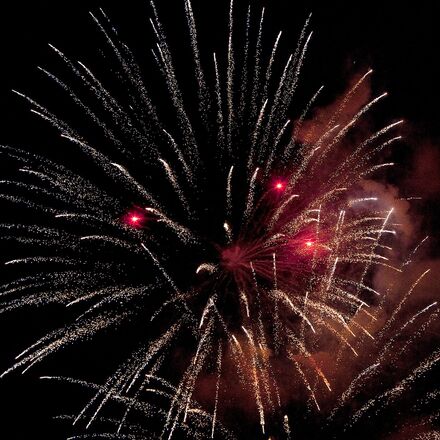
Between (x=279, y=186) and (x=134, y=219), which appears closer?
(x=134, y=219)

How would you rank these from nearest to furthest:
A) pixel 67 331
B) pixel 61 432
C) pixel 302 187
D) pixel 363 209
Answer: pixel 67 331
pixel 302 187
pixel 363 209
pixel 61 432

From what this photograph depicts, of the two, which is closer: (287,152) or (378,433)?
(287,152)

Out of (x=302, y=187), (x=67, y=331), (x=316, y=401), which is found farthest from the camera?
(x=316, y=401)

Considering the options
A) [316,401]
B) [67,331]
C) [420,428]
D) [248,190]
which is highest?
[248,190]

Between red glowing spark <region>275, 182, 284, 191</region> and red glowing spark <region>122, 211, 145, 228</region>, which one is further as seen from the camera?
red glowing spark <region>275, 182, 284, 191</region>

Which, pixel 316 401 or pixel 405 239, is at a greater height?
pixel 405 239

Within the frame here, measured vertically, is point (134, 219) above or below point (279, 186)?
above

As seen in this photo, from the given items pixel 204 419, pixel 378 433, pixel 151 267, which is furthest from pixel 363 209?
→ pixel 204 419

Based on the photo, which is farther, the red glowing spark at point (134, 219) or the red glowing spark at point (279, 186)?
the red glowing spark at point (279, 186)

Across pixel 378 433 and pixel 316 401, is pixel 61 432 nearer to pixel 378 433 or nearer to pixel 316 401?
pixel 316 401

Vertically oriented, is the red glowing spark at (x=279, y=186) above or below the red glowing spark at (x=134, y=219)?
below

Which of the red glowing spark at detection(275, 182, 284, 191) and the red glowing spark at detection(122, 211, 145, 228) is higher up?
the red glowing spark at detection(122, 211, 145, 228)
